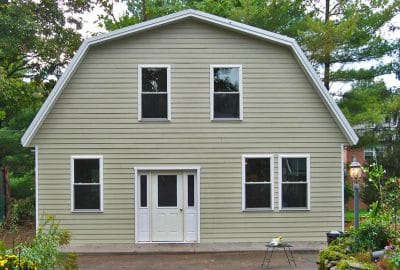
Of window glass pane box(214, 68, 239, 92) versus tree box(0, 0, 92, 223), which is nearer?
window glass pane box(214, 68, 239, 92)

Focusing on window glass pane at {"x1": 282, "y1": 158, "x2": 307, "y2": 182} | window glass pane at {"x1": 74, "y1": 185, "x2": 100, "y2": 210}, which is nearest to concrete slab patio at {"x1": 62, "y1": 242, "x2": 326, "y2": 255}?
window glass pane at {"x1": 74, "y1": 185, "x2": 100, "y2": 210}

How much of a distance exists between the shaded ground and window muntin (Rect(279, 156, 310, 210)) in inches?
60.3

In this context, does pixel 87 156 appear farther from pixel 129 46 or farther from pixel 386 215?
pixel 386 215

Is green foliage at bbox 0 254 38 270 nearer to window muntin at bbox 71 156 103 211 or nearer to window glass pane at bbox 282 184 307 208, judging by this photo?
window muntin at bbox 71 156 103 211

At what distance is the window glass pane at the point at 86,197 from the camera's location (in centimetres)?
1327

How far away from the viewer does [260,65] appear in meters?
13.4

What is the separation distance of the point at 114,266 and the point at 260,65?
633 cm

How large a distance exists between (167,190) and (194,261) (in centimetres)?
259

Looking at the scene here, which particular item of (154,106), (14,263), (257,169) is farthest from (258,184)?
(14,263)

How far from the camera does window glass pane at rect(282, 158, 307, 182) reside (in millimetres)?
13516

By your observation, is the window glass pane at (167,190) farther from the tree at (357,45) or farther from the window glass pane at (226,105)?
the tree at (357,45)

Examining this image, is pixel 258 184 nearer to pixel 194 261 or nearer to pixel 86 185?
pixel 194 261

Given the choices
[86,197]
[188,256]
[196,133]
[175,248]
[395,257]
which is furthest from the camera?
[196,133]

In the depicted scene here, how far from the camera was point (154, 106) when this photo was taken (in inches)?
530
